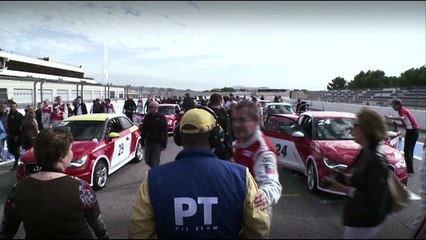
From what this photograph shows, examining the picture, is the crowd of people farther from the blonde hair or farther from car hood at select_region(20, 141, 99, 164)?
car hood at select_region(20, 141, 99, 164)

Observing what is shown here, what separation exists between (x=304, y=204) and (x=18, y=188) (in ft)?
17.0

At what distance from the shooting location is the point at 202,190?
6.77ft

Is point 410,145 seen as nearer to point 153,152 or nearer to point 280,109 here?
point 153,152

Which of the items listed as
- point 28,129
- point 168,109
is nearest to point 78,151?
point 28,129

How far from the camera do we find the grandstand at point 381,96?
24844 mm

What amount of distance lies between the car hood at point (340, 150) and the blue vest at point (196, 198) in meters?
5.20

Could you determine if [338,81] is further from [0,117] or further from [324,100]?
[0,117]

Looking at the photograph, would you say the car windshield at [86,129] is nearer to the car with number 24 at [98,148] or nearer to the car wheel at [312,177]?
the car with number 24 at [98,148]

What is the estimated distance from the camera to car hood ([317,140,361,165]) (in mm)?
6977

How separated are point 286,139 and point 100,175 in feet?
13.7

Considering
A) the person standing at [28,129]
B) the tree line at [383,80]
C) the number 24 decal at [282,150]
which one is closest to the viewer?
the number 24 decal at [282,150]

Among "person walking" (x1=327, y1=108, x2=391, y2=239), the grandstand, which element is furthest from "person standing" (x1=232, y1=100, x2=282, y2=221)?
the grandstand

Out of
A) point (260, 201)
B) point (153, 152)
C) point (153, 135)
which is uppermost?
point (260, 201)

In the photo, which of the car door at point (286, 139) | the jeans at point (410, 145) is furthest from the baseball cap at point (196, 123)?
the jeans at point (410, 145)
